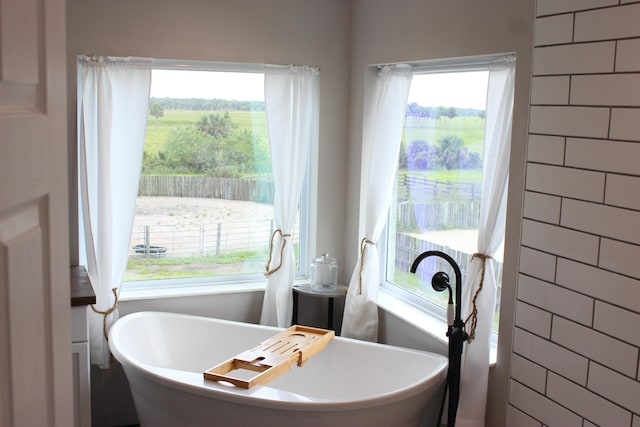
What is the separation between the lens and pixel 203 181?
4.03 metres

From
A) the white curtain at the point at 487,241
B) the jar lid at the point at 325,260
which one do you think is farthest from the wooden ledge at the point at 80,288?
the white curtain at the point at 487,241

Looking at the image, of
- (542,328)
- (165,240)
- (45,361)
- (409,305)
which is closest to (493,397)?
(542,328)

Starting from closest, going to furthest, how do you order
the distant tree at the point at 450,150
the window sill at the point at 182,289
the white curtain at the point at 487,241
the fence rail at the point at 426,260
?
the white curtain at the point at 487,241 < the fence rail at the point at 426,260 < the distant tree at the point at 450,150 < the window sill at the point at 182,289

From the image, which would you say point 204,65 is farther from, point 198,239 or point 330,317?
point 330,317

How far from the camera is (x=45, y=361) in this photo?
97 cm

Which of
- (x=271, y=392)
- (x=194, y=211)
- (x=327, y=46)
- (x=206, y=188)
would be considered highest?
(x=327, y=46)

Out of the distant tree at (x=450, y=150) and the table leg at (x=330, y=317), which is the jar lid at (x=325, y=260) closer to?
the table leg at (x=330, y=317)

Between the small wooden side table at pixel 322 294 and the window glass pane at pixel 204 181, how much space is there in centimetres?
30

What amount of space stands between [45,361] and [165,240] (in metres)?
3.07

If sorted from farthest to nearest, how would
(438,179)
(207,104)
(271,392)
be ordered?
1. (207,104)
2. (438,179)
3. (271,392)

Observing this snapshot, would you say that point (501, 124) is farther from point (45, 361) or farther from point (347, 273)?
point (45, 361)

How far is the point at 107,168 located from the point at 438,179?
1.64 metres

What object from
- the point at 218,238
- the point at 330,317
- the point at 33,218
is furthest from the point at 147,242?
the point at 33,218

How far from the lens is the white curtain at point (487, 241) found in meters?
2.91
